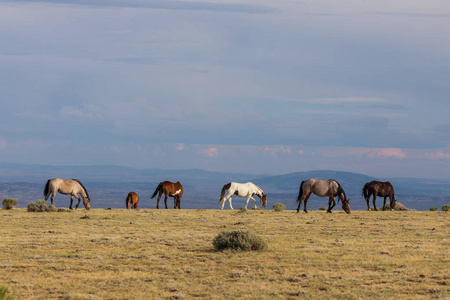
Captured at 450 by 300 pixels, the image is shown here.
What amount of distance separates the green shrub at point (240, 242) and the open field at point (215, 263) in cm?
38

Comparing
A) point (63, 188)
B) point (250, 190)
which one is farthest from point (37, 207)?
point (250, 190)

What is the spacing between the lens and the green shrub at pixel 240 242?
19.2 meters

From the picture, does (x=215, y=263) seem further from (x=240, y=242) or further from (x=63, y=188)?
(x=63, y=188)

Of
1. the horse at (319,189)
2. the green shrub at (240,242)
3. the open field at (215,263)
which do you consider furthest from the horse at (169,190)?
the green shrub at (240,242)

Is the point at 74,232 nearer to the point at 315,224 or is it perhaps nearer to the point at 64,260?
the point at 64,260

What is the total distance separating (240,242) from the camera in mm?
19203

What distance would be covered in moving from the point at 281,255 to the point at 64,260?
284 inches

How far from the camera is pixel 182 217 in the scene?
34.2 m

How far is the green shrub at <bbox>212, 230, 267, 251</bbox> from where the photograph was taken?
19.2 m

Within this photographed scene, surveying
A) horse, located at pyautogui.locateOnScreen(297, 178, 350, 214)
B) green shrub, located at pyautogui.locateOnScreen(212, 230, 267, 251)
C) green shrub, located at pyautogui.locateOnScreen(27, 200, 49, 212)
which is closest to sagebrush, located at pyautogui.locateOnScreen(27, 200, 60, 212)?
green shrub, located at pyautogui.locateOnScreen(27, 200, 49, 212)

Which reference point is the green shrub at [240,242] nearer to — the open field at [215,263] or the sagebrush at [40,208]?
the open field at [215,263]

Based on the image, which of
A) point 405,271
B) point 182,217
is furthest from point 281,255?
point 182,217

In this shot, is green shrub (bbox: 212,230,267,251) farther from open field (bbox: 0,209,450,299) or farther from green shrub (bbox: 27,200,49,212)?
green shrub (bbox: 27,200,49,212)

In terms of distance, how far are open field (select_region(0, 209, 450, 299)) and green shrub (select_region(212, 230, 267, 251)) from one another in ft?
1.24
